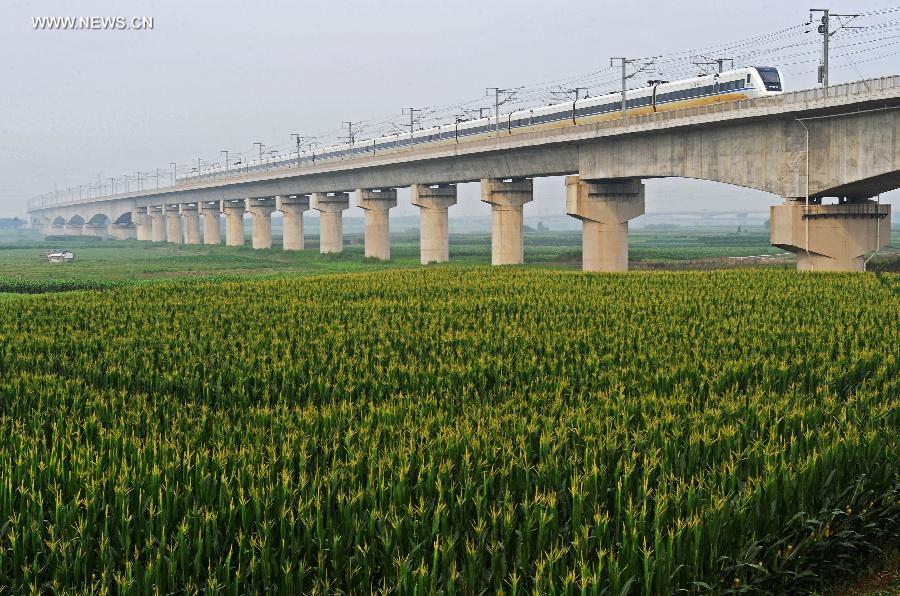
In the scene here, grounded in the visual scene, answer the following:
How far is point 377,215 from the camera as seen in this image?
321 ft

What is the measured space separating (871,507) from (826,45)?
4407cm

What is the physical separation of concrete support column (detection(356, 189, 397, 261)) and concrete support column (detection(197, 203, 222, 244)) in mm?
63771

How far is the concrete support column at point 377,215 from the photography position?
9719 cm

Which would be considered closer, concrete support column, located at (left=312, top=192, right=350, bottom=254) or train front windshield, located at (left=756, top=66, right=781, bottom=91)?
train front windshield, located at (left=756, top=66, right=781, bottom=91)

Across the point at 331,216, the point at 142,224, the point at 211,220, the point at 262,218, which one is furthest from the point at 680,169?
the point at 142,224

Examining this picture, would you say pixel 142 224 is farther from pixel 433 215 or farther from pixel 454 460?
pixel 454 460

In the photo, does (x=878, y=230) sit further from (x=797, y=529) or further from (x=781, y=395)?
(x=797, y=529)

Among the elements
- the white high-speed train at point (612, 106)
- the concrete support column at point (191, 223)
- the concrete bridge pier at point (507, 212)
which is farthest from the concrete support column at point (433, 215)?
the concrete support column at point (191, 223)

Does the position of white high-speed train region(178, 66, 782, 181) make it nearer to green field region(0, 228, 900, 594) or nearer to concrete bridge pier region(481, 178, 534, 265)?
concrete bridge pier region(481, 178, 534, 265)

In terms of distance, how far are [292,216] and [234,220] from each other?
2425cm

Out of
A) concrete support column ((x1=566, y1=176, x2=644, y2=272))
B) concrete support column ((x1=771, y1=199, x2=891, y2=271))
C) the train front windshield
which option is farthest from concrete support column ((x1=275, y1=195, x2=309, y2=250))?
concrete support column ((x1=771, y1=199, x2=891, y2=271))

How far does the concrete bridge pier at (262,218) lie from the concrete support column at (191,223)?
127ft

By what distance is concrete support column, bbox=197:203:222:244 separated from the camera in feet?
509

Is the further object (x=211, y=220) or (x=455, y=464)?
(x=211, y=220)
